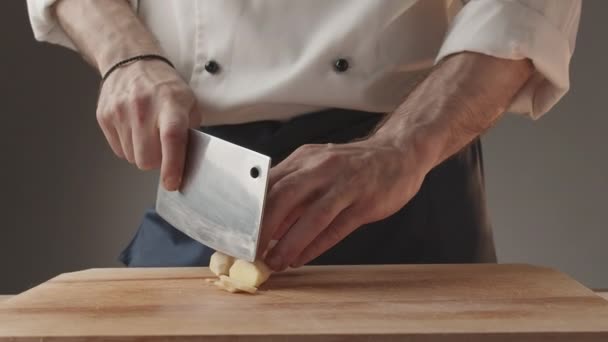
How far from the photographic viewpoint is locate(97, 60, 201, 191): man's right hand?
31.7 inches

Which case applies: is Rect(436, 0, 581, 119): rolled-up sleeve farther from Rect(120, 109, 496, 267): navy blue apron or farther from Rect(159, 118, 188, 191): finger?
Rect(159, 118, 188, 191): finger

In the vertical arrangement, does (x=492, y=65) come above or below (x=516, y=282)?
above

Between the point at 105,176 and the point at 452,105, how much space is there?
1.06m

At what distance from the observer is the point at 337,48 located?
0.92 metres

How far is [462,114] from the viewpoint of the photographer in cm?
86

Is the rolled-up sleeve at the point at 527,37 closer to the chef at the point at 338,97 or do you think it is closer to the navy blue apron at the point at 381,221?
the chef at the point at 338,97

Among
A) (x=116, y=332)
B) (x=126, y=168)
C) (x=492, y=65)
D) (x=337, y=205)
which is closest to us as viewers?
(x=116, y=332)

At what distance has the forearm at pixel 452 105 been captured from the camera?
2.72ft

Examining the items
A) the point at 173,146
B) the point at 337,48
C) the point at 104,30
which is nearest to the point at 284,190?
the point at 173,146

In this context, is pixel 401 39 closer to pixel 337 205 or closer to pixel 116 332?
pixel 337 205

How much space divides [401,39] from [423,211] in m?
0.18

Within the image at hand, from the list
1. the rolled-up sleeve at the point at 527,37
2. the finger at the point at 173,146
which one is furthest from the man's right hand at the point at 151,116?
the rolled-up sleeve at the point at 527,37

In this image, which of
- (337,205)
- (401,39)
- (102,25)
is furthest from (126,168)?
(337,205)

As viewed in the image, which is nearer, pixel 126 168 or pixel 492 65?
pixel 492 65
